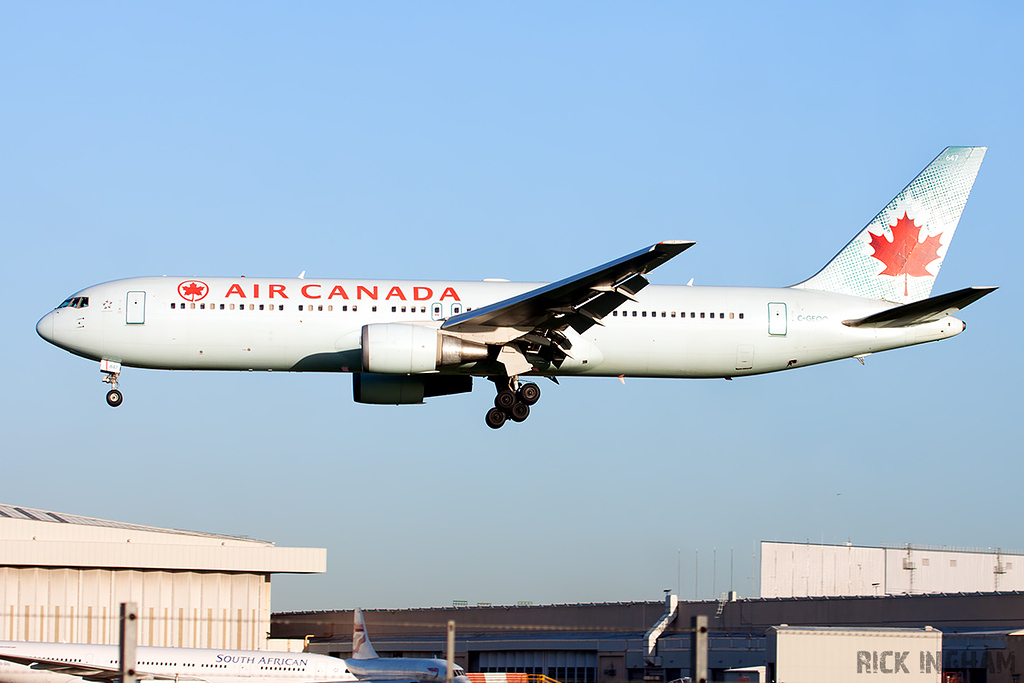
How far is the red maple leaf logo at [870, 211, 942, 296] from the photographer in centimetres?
4275

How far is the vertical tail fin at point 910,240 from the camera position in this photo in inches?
1660

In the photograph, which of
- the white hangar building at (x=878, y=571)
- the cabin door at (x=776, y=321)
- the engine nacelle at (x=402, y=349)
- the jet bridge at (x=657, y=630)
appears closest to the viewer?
the engine nacelle at (x=402, y=349)

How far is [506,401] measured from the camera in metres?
38.3

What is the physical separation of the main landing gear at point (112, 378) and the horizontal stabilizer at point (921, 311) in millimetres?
23033

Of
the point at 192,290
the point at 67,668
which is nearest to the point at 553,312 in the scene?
the point at 192,290

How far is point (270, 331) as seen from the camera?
119 ft

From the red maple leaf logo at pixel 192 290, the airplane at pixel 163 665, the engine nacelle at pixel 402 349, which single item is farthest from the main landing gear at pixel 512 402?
the red maple leaf logo at pixel 192 290

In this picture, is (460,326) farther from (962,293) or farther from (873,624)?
(873,624)

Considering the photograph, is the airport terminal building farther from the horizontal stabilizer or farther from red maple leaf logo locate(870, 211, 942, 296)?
red maple leaf logo locate(870, 211, 942, 296)

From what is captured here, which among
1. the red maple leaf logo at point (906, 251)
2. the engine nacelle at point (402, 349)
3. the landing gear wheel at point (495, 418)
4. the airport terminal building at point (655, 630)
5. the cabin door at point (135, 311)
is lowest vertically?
the airport terminal building at point (655, 630)

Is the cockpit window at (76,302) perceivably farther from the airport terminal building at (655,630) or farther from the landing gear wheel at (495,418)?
the airport terminal building at (655,630)

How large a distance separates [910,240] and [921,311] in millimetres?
5786

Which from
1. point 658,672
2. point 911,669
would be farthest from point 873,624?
point 911,669

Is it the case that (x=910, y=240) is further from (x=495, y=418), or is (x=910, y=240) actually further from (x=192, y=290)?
A: (x=192, y=290)
